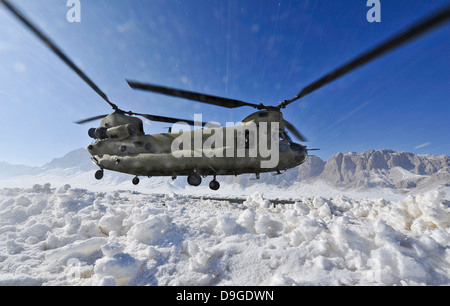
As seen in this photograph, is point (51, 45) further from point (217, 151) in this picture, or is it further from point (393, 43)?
point (393, 43)

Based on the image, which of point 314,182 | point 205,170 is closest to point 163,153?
point 205,170

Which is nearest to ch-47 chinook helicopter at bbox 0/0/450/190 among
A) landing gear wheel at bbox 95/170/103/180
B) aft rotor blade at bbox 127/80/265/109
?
aft rotor blade at bbox 127/80/265/109

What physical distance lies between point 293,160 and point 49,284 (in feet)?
26.3

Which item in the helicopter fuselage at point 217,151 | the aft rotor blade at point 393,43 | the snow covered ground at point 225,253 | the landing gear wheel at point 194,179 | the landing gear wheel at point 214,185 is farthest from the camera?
the landing gear wheel at point 214,185

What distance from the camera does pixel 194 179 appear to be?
27.9 ft

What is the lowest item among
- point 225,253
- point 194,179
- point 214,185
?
point 225,253

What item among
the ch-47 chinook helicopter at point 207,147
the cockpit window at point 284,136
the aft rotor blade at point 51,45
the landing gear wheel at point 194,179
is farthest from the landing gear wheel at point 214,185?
the aft rotor blade at point 51,45

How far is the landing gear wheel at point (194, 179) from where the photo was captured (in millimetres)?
8461

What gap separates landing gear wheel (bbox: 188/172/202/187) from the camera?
→ 846 centimetres

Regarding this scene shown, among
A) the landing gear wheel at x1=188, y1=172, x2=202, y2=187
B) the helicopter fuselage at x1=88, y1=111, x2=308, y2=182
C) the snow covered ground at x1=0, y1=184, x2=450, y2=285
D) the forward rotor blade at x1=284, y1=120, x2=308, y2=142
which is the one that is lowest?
the snow covered ground at x1=0, y1=184, x2=450, y2=285

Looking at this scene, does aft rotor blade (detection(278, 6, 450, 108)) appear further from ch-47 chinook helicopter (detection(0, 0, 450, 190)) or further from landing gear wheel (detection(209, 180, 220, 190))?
landing gear wheel (detection(209, 180, 220, 190))

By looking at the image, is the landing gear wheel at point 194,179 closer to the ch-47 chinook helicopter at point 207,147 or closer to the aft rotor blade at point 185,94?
the ch-47 chinook helicopter at point 207,147

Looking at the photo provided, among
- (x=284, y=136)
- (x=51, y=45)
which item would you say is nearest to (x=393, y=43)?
(x=284, y=136)

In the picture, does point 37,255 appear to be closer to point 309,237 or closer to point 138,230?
point 138,230
